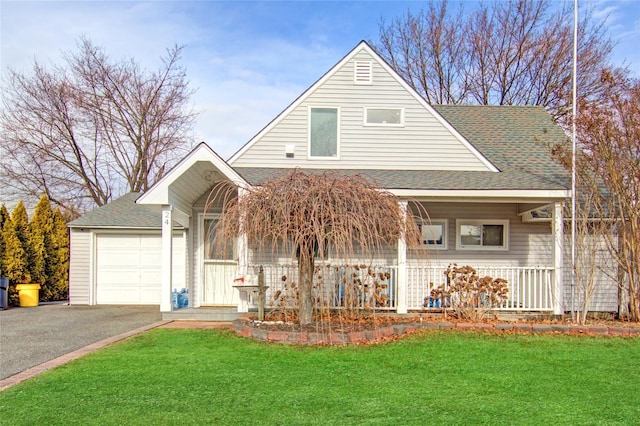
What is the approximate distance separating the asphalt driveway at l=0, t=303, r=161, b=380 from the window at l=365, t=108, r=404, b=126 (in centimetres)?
713

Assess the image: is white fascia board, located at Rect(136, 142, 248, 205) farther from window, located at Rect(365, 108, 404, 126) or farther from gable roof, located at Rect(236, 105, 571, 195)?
window, located at Rect(365, 108, 404, 126)

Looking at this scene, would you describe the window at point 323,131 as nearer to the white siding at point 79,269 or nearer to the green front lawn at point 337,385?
the green front lawn at point 337,385

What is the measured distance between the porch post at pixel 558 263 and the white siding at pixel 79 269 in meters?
12.5

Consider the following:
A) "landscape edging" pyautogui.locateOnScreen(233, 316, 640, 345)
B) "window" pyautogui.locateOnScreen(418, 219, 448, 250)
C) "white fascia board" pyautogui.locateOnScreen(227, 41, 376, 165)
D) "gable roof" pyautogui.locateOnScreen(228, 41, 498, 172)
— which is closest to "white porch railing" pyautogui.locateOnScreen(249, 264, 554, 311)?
"window" pyautogui.locateOnScreen(418, 219, 448, 250)

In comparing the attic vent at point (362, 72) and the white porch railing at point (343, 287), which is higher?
the attic vent at point (362, 72)

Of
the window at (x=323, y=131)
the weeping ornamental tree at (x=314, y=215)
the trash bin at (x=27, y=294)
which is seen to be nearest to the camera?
the weeping ornamental tree at (x=314, y=215)

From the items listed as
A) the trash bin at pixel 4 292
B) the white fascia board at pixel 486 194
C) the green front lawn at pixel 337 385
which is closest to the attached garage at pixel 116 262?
the trash bin at pixel 4 292

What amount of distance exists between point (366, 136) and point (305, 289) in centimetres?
524

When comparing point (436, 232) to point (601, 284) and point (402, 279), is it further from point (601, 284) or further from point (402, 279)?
point (601, 284)

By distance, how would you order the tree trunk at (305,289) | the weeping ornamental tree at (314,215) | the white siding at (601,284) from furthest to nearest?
the white siding at (601,284) → the tree trunk at (305,289) → the weeping ornamental tree at (314,215)

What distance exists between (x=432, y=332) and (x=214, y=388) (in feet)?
16.0

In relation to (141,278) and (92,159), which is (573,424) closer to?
(141,278)

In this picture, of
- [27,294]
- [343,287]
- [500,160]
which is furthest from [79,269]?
[500,160]

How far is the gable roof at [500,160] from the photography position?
1103cm
